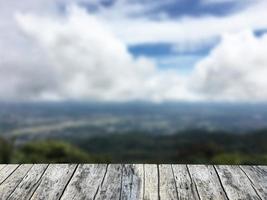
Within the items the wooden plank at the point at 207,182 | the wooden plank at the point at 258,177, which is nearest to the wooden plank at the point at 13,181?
the wooden plank at the point at 207,182

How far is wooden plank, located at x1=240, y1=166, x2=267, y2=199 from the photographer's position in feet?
7.25

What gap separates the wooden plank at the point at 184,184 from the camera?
7.06 ft

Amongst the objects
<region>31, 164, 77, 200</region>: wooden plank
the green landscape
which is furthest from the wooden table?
the green landscape

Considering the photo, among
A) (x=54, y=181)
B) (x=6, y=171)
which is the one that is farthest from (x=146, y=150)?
(x=54, y=181)

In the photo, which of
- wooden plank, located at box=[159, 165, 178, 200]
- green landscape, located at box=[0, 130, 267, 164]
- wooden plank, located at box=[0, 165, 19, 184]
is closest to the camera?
wooden plank, located at box=[159, 165, 178, 200]

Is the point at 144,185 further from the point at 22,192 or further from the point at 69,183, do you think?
the point at 22,192

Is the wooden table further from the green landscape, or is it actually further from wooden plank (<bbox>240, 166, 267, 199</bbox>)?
the green landscape

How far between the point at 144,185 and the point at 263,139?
44.7m

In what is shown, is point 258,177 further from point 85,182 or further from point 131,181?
point 85,182

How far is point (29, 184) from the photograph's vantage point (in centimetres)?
236

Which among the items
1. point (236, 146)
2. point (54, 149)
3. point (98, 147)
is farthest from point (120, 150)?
point (54, 149)

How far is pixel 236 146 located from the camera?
4441 centimetres

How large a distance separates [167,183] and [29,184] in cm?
88

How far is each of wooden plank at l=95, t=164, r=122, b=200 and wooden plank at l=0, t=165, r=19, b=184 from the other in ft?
2.24
